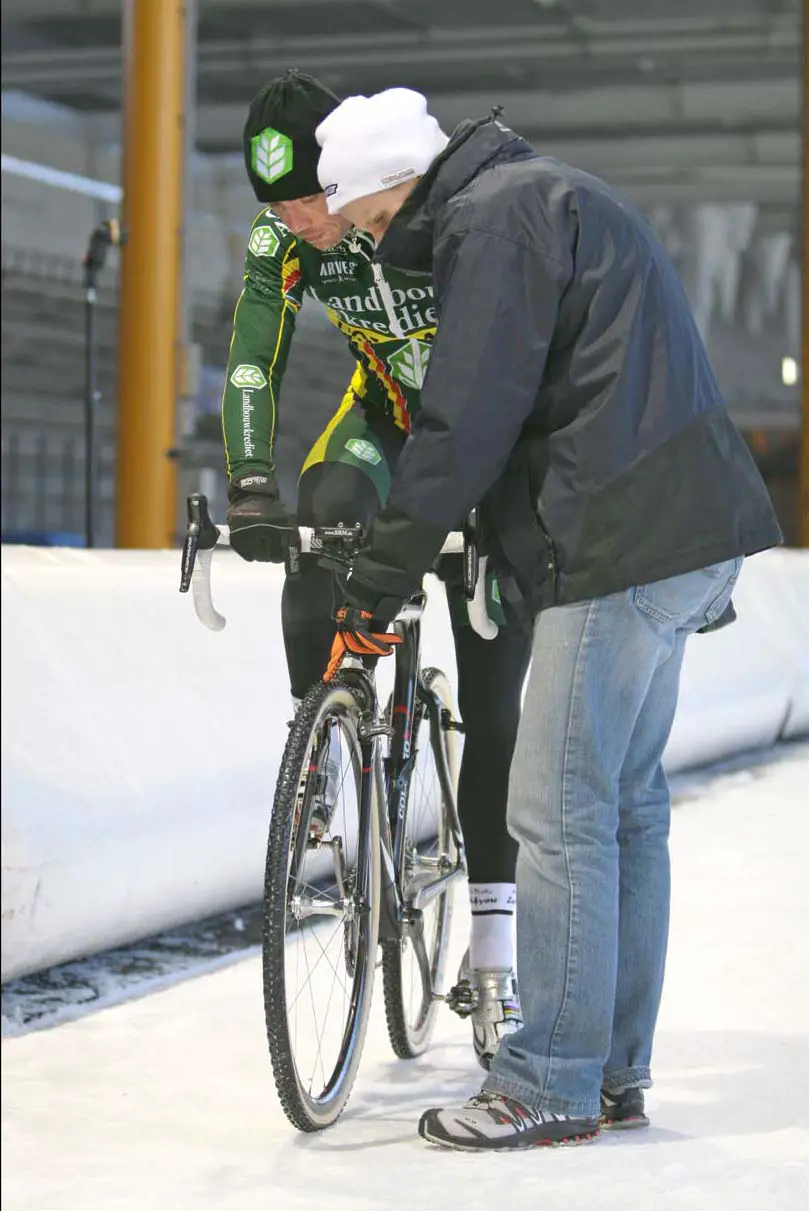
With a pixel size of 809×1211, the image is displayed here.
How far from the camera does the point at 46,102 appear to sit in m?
21.0

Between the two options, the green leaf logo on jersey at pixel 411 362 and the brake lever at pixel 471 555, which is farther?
the green leaf logo on jersey at pixel 411 362

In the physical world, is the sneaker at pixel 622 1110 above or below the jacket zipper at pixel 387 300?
below

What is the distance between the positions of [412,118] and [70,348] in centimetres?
2706

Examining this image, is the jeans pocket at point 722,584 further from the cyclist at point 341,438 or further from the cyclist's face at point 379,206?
the cyclist's face at point 379,206

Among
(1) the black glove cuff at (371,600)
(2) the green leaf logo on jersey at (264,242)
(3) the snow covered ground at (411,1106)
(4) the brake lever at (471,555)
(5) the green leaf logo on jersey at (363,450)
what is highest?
(2) the green leaf logo on jersey at (264,242)

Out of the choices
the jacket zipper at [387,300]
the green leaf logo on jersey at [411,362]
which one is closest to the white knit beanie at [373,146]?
the jacket zipper at [387,300]

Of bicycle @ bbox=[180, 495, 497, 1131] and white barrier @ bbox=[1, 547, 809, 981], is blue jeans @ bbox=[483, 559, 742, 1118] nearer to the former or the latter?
bicycle @ bbox=[180, 495, 497, 1131]

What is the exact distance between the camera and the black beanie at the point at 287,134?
196 cm

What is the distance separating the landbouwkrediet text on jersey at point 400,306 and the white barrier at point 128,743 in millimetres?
495

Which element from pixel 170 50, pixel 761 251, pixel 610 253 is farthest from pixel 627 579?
pixel 761 251

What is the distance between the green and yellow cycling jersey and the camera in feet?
7.00

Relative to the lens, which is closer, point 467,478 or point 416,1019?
point 467,478

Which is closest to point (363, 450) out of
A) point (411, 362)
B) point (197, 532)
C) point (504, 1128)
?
point (411, 362)

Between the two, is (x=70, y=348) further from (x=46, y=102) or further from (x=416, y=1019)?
(x=416, y=1019)
